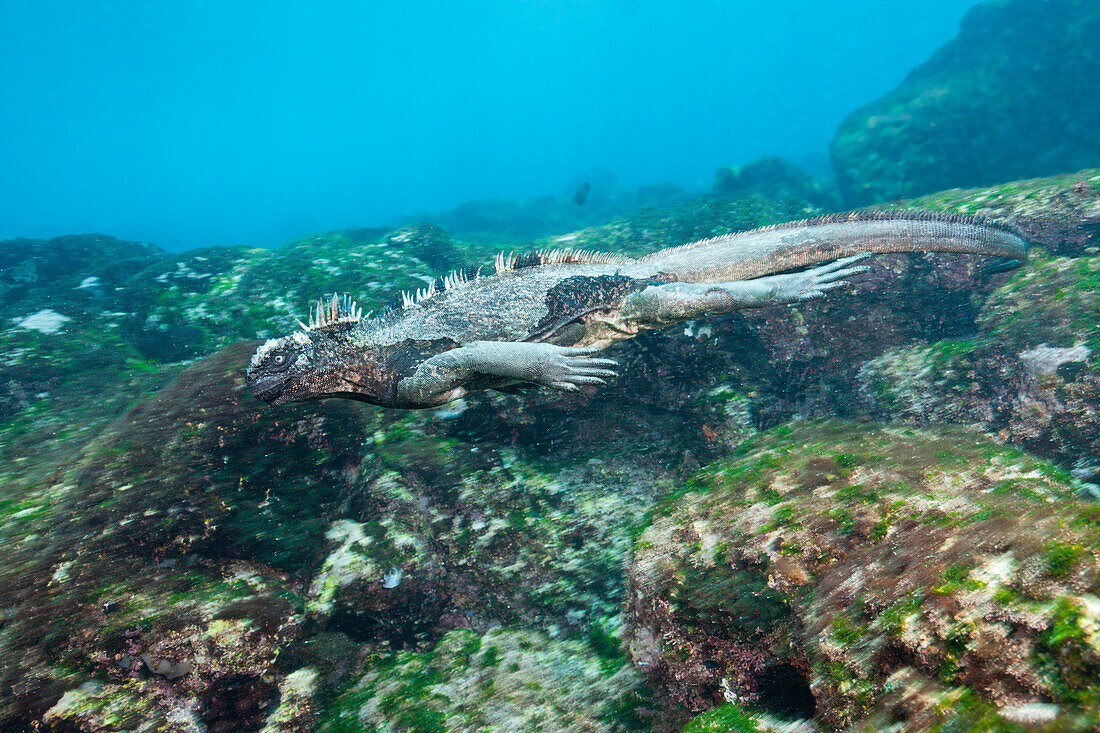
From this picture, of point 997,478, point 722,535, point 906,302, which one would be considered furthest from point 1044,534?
point 906,302

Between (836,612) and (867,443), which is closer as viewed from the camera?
(836,612)

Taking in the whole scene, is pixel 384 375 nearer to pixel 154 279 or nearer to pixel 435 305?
pixel 435 305

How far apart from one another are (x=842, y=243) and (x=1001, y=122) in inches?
804

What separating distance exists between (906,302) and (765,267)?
256cm

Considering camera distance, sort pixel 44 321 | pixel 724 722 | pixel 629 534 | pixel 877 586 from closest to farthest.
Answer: pixel 877 586
pixel 724 722
pixel 629 534
pixel 44 321

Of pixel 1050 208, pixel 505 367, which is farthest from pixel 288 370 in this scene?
pixel 1050 208

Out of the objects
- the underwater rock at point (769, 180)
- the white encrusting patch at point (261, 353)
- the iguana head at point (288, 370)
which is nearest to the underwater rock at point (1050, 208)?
the iguana head at point (288, 370)

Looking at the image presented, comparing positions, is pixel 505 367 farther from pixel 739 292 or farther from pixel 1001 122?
pixel 1001 122

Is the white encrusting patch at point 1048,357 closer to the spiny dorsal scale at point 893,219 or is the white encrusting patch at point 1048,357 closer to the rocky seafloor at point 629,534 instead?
the rocky seafloor at point 629,534

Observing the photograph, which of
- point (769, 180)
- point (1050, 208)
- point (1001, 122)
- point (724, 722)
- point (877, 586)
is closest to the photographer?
point (877, 586)

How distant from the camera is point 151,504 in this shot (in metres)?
4.11

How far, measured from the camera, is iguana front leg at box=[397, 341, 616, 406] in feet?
12.4

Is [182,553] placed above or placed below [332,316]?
below

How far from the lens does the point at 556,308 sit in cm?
439
